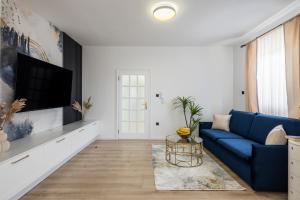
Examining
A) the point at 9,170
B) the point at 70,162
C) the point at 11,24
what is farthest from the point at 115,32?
the point at 9,170

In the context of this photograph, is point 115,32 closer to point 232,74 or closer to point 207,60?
point 207,60

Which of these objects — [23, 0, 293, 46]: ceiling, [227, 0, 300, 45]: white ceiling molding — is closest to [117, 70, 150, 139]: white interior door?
[23, 0, 293, 46]: ceiling

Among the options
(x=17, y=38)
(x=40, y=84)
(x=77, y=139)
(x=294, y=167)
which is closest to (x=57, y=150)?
(x=77, y=139)

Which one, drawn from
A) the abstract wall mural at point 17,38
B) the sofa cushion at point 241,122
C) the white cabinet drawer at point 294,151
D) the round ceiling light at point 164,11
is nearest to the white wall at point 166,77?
the sofa cushion at point 241,122

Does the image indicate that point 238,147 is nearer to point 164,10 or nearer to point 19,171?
point 164,10

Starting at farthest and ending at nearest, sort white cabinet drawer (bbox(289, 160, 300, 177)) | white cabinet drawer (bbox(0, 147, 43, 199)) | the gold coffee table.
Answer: the gold coffee table → white cabinet drawer (bbox(289, 160, 300, 177)) → white cabinet drawer (bbox(0, 147, 43, 199))

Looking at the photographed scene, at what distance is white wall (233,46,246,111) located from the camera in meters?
5.00

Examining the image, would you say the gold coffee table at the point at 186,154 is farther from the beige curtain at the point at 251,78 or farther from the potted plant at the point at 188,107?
the beige curtain at the point at 251,78

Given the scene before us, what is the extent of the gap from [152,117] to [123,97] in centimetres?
107

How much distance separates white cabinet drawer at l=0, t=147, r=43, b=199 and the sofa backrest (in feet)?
11.9

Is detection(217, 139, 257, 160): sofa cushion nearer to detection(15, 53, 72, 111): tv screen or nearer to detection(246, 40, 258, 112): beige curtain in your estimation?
detection(246, 40, 258, 112): beige curtain

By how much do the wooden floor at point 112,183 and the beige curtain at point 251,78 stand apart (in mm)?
1913

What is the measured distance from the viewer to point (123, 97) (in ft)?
17.8

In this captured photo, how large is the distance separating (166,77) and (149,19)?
2.21 meters
